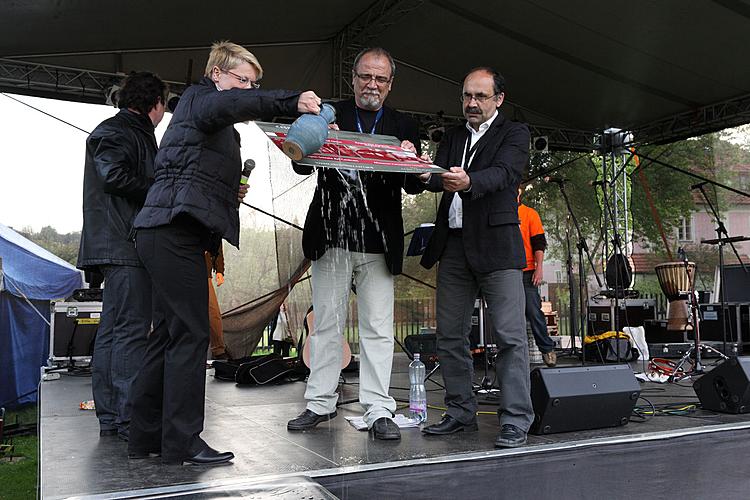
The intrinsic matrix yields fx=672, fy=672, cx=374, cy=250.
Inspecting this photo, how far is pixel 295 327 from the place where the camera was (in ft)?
21.6

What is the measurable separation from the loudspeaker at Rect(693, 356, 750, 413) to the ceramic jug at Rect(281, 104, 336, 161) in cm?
271

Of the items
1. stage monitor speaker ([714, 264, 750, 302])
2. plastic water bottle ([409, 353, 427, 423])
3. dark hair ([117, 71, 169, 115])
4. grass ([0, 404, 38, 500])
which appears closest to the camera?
dark hair ([117, 71, 169, 115])

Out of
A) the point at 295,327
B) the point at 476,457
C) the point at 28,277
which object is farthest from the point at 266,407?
the point at 28,277

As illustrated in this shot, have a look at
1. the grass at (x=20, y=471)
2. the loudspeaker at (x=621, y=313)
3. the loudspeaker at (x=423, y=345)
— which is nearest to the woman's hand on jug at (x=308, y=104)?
the grass at (x=20, y=471)

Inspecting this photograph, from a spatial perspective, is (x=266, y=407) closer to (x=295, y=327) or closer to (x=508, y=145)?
(x=508, y=145)

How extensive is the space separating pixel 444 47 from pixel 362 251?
6.46 m

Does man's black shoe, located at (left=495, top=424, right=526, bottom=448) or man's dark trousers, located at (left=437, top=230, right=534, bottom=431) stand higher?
man's dark trousers, located at (left=437, top=230, right=534, bottom=431)

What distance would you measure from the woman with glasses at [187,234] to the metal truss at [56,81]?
632 centimetres

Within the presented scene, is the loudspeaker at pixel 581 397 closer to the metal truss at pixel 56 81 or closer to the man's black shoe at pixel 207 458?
the man's black shoe at pixel 207 458

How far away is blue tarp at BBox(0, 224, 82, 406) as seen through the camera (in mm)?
7062

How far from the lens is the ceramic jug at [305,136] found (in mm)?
2098

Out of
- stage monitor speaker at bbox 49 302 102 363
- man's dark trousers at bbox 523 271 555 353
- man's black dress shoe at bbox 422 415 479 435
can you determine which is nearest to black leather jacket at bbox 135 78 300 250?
man's black dress shoe at bbox 422 415 479 435

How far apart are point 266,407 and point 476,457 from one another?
1.74 meters

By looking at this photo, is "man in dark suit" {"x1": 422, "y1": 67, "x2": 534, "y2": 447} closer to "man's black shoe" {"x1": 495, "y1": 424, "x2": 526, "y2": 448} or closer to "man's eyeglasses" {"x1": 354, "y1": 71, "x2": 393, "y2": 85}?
"man's black shoe" {"x1": 495, "y1": 424, "x2": 526, "y2": 448}
